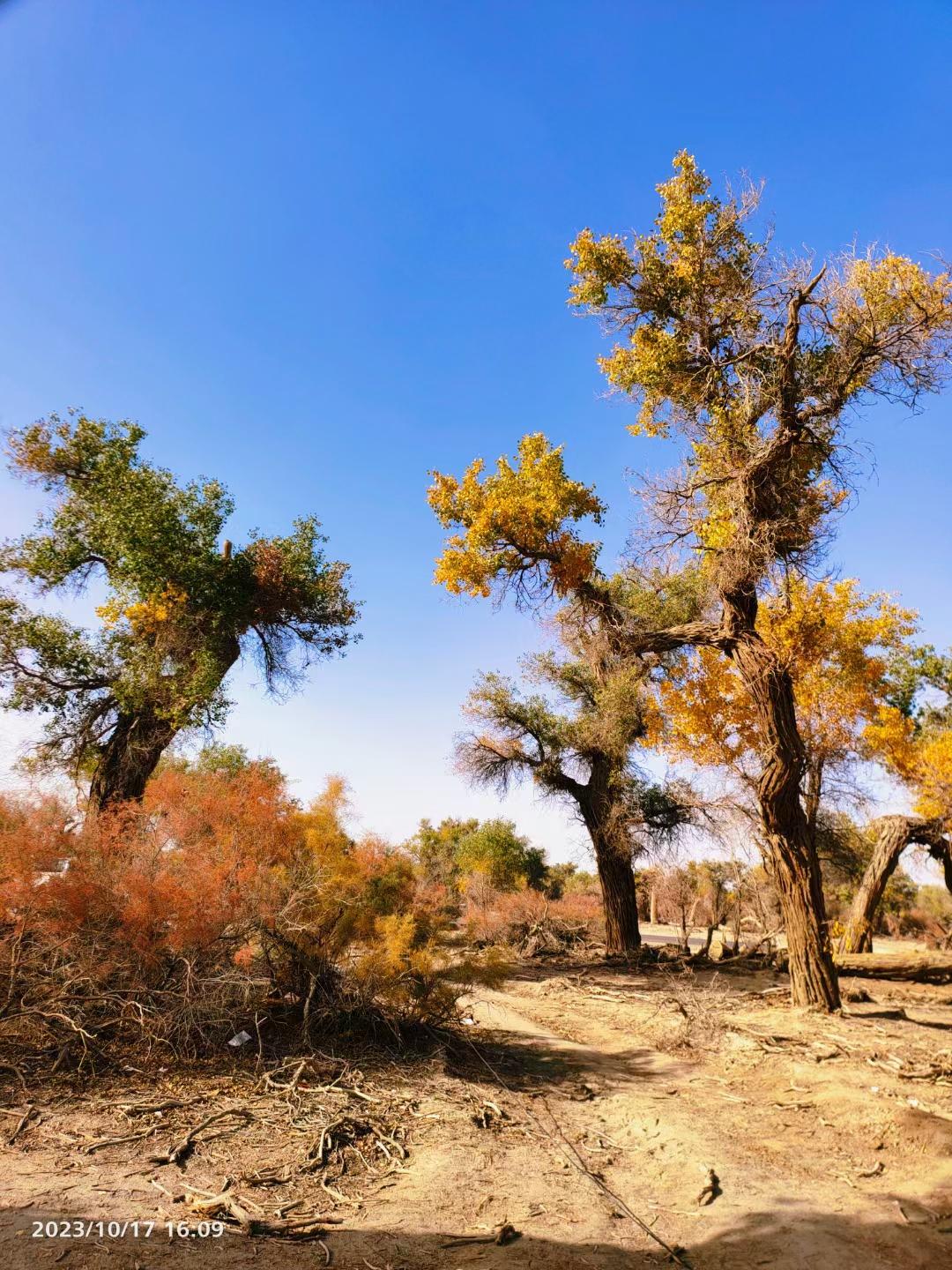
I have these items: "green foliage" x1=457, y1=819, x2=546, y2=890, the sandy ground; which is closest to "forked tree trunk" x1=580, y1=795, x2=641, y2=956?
the sandy ground

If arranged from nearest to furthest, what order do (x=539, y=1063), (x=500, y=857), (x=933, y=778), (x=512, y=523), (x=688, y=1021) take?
1. (x=539, y=1063)
2. (x=688, y=1021)
3. (x=512, y=523)
4. (x=933, y=778)
5. (x=500, y=857)

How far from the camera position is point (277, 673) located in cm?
1775

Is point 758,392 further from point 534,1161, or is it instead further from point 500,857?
point 500,857

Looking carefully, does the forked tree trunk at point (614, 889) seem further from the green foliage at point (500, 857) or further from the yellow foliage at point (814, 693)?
the green foliage at point (500, 857)

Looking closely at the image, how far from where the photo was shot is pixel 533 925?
21.0 metres

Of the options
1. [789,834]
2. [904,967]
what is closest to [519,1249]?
[789,834]

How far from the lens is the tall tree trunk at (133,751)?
14133 mm

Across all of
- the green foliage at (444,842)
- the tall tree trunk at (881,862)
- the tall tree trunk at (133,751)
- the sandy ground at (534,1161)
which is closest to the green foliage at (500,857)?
the green foliage at (444,842)

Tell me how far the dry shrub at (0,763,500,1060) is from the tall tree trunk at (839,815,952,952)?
13136 mm

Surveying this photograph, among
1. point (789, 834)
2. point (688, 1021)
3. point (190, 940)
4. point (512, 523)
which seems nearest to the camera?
point (190, 940)

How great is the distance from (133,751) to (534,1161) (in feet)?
40.9

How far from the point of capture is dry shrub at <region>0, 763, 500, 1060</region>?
245 inches

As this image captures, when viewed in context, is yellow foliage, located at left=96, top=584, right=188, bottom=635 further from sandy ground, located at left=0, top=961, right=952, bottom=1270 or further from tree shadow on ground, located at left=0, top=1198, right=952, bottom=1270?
tree shadow on ground, located at left=0, top=1198, right=952, bottom=1270

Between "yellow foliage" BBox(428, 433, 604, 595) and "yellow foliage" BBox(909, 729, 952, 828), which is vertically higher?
"yellow foliage" BBox(428, 433, 604, 595)
